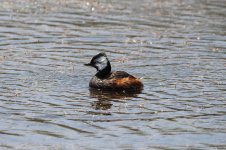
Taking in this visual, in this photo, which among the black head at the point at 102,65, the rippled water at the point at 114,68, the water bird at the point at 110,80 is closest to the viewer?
the rippled water at the point at 114,68

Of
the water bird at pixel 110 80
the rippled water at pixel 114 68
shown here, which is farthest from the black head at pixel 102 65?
the rippled water at pixel 114 68

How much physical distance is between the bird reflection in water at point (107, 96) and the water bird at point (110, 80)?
12cm

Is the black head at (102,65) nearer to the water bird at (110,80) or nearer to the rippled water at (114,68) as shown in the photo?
the water bird at (110,80)

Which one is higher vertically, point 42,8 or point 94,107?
point 42,8

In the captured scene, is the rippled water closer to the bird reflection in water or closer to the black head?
the bird reflection in water

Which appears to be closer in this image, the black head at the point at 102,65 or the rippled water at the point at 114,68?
the rippled water at the point at 114,68

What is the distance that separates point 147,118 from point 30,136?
2498 mm

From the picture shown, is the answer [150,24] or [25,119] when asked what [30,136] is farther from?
[150,24]

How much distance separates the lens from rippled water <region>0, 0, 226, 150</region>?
12494 mm

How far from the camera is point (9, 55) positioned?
1959 cm

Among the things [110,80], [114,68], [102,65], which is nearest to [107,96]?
[110,80]

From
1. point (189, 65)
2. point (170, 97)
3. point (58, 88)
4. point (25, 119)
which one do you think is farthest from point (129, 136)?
point (189, 65)

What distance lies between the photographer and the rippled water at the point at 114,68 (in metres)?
12.5

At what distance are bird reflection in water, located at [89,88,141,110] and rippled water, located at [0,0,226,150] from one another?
0.09 ft
